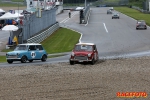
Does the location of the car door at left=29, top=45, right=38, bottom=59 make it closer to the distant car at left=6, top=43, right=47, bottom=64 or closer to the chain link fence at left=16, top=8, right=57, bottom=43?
the distant car at left=6, top=43, right=47, bottom=64

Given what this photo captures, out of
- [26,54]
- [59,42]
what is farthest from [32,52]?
[59,42]

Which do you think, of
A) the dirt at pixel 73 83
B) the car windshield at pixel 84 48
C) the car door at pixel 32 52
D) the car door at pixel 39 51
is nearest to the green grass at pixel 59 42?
the car door at pixel 39 51

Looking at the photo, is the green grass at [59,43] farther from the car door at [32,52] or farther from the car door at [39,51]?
the car door at [32,52]

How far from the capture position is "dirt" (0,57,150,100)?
17453 mm

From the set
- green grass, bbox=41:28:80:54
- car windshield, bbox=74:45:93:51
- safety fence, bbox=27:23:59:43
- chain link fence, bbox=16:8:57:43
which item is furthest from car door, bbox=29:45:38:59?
safety fence, bbox=27:23:59:43

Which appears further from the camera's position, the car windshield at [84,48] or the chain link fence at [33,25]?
the chain link fence at [33,25]

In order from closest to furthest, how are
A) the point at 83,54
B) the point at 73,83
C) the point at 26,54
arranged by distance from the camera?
the point at 73,83 < the point at 83,54 < the point at 26,54

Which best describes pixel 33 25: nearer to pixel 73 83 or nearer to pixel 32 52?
pixel 32 52

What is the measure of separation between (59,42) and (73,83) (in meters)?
31.0

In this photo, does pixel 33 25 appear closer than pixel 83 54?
No

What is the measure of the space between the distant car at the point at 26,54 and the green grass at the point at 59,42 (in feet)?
27.0

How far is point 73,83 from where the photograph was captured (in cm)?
2036

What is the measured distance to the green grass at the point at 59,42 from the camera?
44.5 m

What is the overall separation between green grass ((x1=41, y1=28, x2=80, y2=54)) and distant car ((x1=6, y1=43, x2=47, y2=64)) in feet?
27.0
